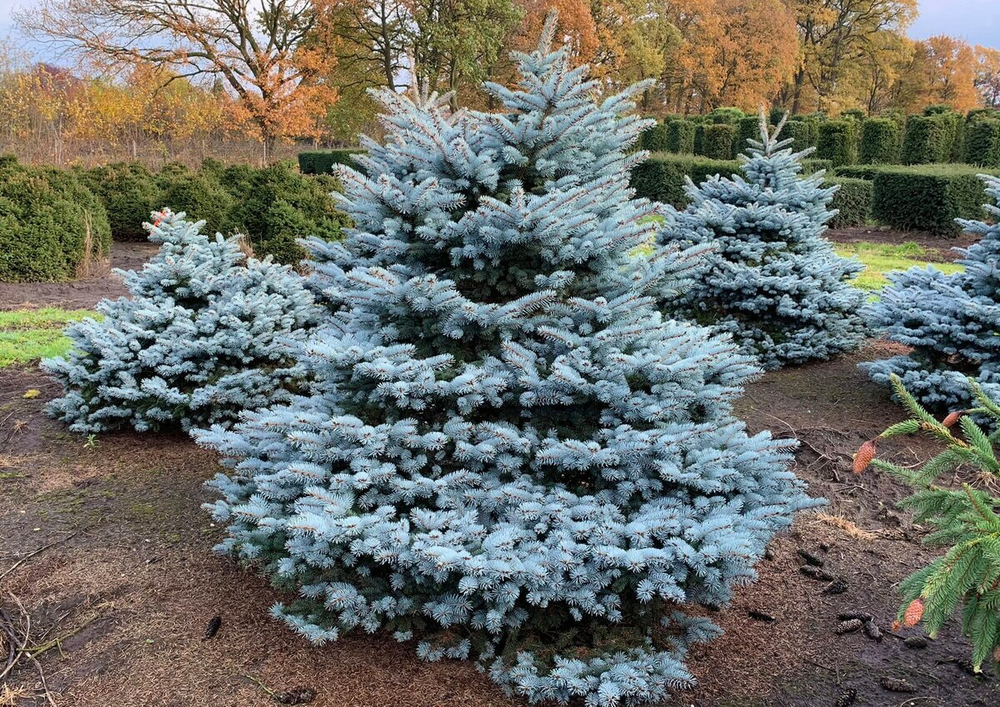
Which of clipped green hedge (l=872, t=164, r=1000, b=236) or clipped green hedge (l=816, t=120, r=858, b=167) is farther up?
clipped green hedge (l=816, t=120, r=858, b=167)

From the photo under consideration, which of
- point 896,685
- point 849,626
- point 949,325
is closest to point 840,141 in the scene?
point 949,325

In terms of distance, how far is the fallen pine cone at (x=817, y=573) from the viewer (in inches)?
136

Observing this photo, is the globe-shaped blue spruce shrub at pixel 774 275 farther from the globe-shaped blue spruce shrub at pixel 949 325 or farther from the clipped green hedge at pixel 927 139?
the clipped green hedge at pixel 927 139

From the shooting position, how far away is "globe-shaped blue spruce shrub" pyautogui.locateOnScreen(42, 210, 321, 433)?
4.52 metres

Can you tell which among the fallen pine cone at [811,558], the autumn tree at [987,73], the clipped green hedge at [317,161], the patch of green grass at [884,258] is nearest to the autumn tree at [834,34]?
the autumn tree at [987,73]

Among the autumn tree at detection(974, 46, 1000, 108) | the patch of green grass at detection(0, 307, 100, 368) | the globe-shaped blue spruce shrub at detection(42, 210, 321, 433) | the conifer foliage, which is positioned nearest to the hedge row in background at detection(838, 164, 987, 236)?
the globe-shaped blue spruce shrub at detection(42, 210, 321, 433)

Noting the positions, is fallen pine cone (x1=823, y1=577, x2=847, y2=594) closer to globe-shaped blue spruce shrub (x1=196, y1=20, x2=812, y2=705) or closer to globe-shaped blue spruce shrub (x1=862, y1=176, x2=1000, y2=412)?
globe-shaped blue spruce shrub (x1=196, y1=20, x2=812, y2=705)

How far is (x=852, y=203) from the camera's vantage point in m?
15.9

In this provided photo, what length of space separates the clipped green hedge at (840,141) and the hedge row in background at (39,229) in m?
18.0

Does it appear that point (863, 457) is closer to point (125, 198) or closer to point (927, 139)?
point (125, 198)

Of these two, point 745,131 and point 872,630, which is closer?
point 872,630

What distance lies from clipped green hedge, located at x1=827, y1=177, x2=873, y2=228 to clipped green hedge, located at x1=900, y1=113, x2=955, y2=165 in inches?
235

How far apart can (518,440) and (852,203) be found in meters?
15.6

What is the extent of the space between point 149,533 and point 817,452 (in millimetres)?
4012
